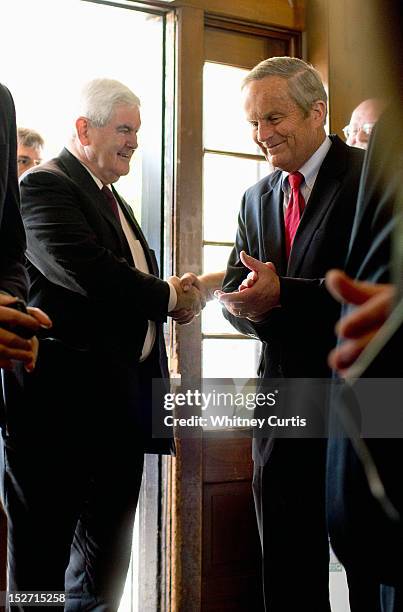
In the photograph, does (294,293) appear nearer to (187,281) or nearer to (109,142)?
(187,281)

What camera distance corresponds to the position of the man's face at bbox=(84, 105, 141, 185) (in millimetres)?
2207

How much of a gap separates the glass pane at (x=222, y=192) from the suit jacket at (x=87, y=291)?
2.84 ft

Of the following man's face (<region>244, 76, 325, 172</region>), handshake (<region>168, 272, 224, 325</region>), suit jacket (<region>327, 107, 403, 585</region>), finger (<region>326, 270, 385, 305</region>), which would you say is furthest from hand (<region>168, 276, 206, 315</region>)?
finger (<region>326, 270, 385, 305</region>)

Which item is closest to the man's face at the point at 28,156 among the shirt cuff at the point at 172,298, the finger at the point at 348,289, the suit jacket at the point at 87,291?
the suit jacket at the point at 87,291

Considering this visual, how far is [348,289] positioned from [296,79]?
1.58 meters

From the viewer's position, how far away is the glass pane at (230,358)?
284cm

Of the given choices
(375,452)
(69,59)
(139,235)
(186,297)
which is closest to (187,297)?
(186,297)

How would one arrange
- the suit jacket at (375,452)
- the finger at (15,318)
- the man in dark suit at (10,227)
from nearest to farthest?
the suit jacket at (375,452), the finger at (15,318), the man in dark suit at (10,227)

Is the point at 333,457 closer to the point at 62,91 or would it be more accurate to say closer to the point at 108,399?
the point at 108,399

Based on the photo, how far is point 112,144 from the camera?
2.21 m

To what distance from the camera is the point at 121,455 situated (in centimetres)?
200

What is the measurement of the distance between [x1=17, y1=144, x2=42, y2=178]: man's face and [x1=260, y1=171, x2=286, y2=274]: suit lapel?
35.4 inches

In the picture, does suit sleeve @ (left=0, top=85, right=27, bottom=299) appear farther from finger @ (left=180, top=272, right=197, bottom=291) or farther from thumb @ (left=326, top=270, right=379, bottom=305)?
thumb @ (left=326, top=270, right=379, bottom=305)

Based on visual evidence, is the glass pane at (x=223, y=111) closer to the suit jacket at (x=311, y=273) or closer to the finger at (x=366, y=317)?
the suit jacket at (x=311, y=273)
